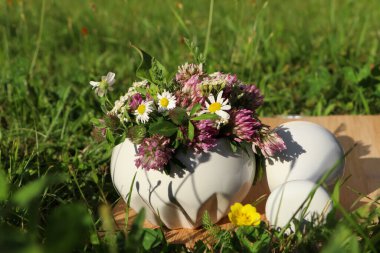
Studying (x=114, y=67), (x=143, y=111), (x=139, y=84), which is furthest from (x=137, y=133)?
(x=114, y=67)

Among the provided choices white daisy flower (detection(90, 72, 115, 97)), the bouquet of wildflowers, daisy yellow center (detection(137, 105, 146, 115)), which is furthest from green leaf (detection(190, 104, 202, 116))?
white daisy flower (detection(90, 72, 115, 97))

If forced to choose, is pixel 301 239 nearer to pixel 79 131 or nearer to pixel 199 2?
pixel 79 131

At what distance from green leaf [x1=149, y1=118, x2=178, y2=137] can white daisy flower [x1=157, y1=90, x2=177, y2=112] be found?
40mm

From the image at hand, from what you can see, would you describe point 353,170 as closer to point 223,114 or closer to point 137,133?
point 223,114

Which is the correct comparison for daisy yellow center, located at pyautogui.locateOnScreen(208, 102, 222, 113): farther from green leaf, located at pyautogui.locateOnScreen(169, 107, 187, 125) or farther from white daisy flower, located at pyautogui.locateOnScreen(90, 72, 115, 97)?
white daisy flower, located at pyautogui.locateOnScreen(90, 72, 115, 97)

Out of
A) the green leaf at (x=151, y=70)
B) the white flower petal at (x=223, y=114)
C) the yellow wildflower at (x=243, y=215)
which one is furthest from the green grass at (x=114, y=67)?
the white flower petal at (x=223, y=114)

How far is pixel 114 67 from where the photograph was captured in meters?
2.80

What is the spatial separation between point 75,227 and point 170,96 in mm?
656

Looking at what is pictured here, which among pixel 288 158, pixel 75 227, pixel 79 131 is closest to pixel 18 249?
pixel 75 227

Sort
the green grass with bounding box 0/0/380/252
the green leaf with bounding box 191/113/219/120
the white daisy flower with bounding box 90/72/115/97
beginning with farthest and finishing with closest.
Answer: the green grass with bounding box 0/0/380/252 < the white daisy flower with bounding box 90/72/115/97 < the green leaf with bounding box 191/113/219/120

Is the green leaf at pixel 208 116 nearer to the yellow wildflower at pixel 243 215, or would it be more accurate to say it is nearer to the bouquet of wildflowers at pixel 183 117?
the bouquet of wildflowers at pixel 183 117

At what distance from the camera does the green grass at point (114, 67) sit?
1.68 metres

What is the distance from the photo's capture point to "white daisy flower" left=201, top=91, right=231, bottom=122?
122 cm

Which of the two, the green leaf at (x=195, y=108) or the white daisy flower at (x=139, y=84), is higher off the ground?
the green leaf at (x=195, y=108)
